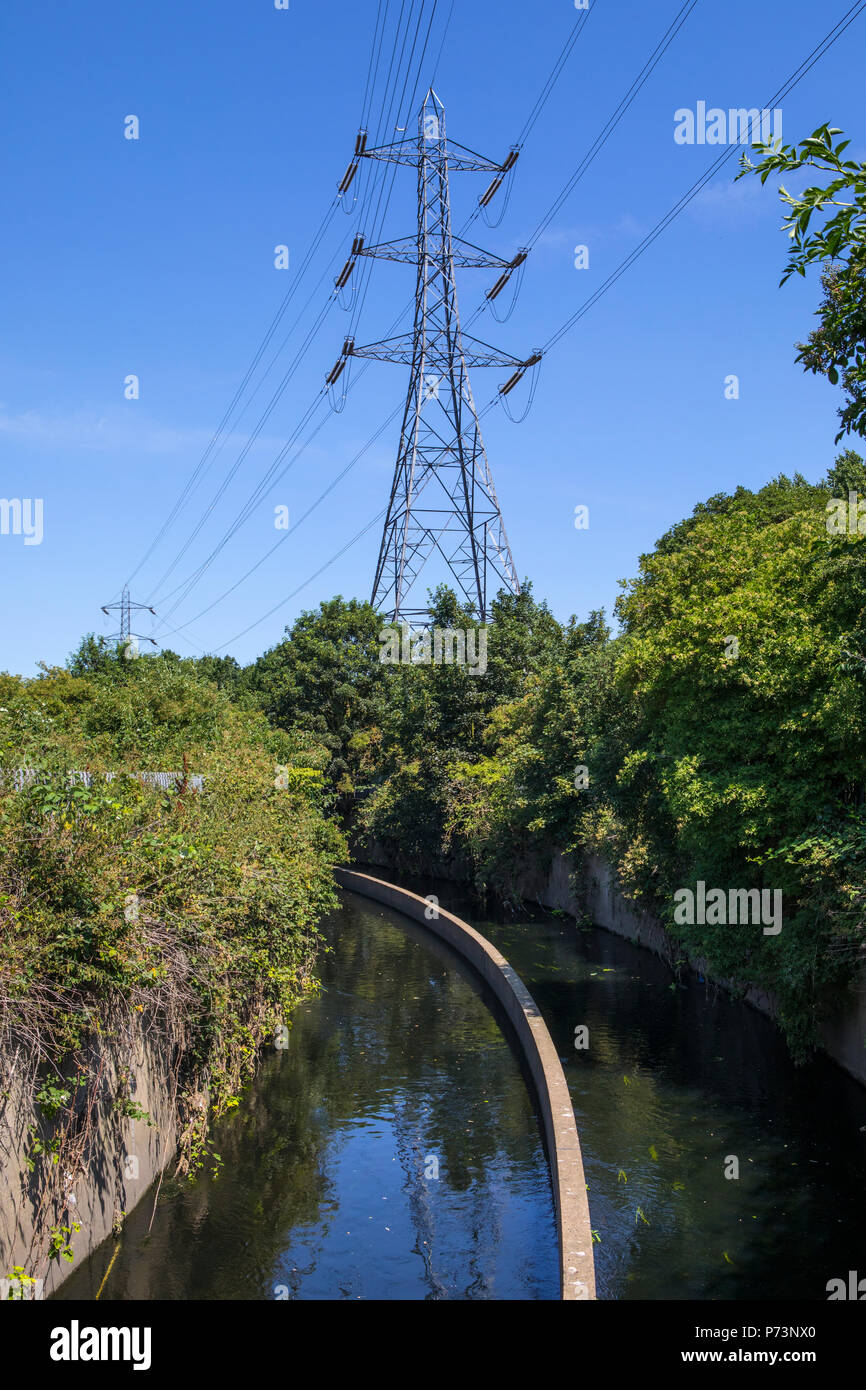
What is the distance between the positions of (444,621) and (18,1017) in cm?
3505

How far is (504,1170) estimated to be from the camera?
14266mm

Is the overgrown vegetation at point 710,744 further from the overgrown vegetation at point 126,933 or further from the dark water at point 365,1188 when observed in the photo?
the overgrown vegetation at point 126,933

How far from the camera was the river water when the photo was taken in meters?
11.1

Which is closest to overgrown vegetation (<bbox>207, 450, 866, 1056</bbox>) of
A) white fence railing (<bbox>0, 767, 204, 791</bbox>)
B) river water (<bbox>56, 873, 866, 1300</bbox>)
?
river water (<bbox>56, 873, 866, 1300</bbox>)

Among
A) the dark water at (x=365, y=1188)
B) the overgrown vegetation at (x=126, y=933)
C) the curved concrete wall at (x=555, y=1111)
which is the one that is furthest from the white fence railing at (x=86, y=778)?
the curved concrete wall at (x=555, y=1111)

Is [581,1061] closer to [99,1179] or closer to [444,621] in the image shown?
[99,1179]

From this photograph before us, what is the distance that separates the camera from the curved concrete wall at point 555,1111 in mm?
9789

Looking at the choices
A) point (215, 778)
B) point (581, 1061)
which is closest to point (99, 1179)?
point (215, 778)

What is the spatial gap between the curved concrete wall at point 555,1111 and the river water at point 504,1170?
22.6 inches

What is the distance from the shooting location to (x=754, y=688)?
16250 millimetres

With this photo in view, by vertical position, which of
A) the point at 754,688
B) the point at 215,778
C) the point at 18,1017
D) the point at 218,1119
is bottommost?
the point at 218,1119

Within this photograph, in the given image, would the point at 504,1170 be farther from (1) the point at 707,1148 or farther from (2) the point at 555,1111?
(1) the point at 707,1148

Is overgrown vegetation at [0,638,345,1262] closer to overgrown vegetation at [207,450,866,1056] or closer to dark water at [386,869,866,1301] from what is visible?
dark water at [386,869,866,1301]

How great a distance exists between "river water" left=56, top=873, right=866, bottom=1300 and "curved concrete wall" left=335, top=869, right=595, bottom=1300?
0.57 m
